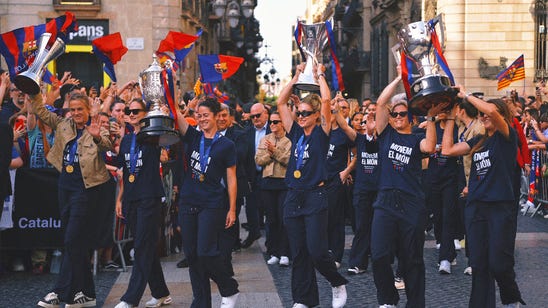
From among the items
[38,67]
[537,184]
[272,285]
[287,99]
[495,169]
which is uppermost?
[38,67]

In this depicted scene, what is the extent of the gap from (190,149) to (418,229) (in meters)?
2.03

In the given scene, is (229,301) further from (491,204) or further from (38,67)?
(38,67)

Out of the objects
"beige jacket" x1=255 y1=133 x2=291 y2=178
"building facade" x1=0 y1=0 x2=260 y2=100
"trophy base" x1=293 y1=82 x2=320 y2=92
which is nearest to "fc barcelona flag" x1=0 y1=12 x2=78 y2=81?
"trophy base" x1=293 y1=82 x2=320 y2=92

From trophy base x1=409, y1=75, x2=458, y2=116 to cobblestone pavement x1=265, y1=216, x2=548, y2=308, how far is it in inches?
103

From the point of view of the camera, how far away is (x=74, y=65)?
2497 centimetres

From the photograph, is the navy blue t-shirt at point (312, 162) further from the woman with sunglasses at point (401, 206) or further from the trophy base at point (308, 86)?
the woman with sunglasses at point (401, 206)

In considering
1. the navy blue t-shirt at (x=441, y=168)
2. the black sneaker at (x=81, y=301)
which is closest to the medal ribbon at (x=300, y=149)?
the black sneaker at (x=81, y=301)

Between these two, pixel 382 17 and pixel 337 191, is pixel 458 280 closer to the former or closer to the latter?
pixel 337 191

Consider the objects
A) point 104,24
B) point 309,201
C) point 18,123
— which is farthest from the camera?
point 104,24

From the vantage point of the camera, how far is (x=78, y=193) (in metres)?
7.97

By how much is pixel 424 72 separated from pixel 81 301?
150 inches

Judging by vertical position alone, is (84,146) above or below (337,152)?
above

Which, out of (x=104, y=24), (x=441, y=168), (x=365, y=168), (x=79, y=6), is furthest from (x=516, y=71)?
(x=79, y=6)

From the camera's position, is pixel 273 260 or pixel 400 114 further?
pixel 273 260
